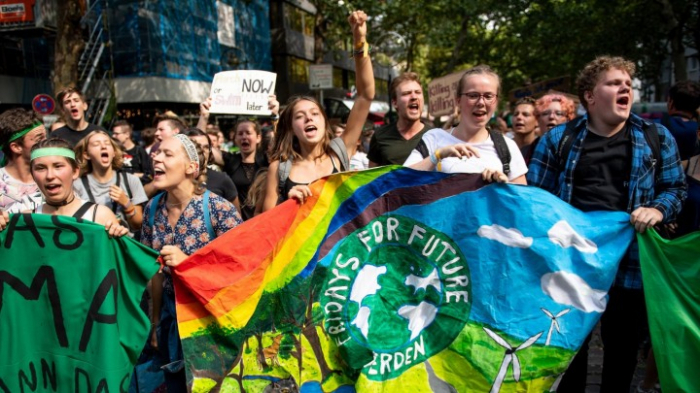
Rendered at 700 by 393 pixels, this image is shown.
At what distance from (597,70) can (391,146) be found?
167 centimetres

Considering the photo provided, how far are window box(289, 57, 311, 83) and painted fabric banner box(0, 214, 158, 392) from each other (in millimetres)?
33743

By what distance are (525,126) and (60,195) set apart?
4.07m

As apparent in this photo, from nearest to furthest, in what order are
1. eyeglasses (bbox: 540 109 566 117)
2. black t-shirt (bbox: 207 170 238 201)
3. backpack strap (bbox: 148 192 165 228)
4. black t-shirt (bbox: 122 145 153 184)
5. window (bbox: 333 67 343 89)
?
1. backpack strap (bbox: 148 192 165 228)
2. black t-shirt (bbox: 207 170 238 201)
3. eyeglasses (bbox: 540 109 566 117)
4. black t-shirt (bbox: 122 145 153 184)
5. window (bbox: 333 67 343 89)

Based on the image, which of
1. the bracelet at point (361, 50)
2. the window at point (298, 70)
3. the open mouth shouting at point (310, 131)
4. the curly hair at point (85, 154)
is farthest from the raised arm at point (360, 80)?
the window at point (298, 70)

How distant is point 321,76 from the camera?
1522cm

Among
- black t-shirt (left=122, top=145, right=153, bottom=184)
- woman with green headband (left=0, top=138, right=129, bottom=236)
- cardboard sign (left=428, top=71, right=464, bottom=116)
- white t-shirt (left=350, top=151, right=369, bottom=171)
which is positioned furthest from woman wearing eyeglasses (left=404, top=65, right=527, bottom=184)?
→ cardboard sign (left=428, top=71, right=464, bottom=116)

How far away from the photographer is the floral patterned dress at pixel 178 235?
3.38 meters

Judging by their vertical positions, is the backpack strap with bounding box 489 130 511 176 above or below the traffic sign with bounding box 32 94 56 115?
below

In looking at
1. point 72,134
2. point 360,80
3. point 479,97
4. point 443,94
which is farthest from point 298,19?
point 479,97

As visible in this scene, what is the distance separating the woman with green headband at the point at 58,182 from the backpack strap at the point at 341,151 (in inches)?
52.7

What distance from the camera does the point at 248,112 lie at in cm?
→ 702

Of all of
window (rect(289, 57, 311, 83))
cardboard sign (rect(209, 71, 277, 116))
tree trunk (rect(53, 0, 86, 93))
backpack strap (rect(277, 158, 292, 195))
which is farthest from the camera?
window (rect(289, 57, 311, 83))

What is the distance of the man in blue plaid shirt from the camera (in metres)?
3.11

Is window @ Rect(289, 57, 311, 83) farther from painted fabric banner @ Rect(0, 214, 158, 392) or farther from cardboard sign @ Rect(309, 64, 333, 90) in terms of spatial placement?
painted fabric banner @ Rect(0, 214, 158, 392)
